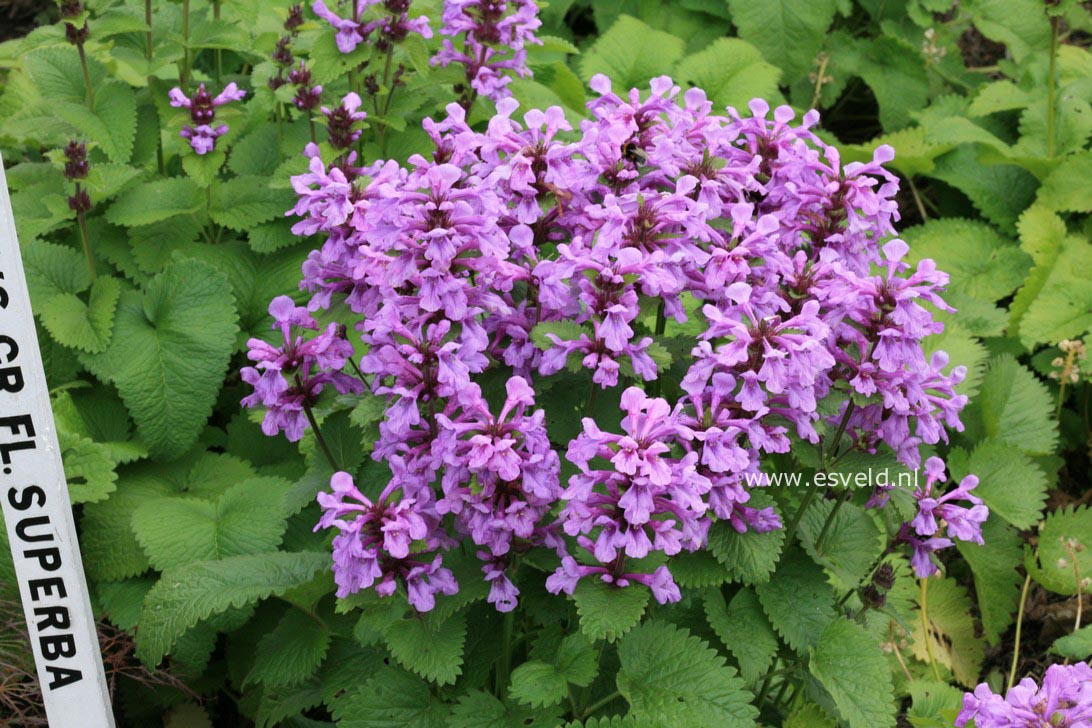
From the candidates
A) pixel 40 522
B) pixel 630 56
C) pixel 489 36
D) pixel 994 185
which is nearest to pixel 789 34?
pixel 630 56

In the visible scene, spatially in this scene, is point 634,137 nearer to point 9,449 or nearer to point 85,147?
point 9,449

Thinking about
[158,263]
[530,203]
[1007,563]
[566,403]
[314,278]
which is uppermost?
[530,203]

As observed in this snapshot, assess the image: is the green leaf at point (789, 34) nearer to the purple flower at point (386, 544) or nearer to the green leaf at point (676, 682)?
the green leaf at point (676, 682)

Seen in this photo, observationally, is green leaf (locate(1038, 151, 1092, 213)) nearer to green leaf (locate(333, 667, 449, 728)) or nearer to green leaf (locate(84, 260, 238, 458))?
green leaf (locate(84, 260, 238, 458))

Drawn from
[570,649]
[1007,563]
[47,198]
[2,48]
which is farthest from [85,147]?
[1007,563]

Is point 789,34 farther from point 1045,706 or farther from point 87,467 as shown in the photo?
point 1045,706
